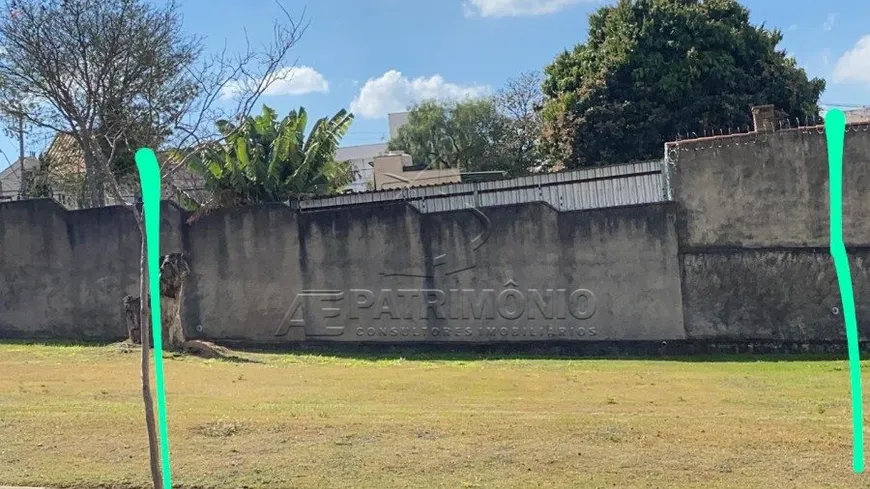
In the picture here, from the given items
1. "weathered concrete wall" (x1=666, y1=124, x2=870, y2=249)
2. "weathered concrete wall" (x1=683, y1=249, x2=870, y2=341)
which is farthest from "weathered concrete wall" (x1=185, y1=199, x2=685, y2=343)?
"weathered concrete wall" (x1=666, y1=124, x2=870, y2=249)

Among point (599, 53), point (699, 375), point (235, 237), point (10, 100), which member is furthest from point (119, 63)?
point (599, 53)

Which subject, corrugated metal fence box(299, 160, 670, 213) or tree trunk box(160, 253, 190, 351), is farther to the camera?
corrugated metal fence box(299, 160, 670, 213)

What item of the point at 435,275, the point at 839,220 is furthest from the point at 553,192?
the point at 839,220

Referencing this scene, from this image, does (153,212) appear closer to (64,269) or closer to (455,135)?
(64,269)

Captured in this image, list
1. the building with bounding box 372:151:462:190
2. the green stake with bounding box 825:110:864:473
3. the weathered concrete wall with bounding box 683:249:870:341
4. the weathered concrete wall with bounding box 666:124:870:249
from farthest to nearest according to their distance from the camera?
the building with bounding box 372:151:462:190 → the weathered concrete wall with bounding box 683:249:870:341 → the weathered concrete wall with bounding box 666:124:870:249 → the green stake with bounding box 825:110:864:473

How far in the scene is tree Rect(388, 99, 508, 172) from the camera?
141 feet

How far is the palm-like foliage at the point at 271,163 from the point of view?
20266mm

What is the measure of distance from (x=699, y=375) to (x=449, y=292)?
18.7 ft

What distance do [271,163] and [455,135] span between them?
85.1 feet

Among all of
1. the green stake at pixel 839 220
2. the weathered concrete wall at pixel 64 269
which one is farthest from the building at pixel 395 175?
the green stake at pixel 839 220

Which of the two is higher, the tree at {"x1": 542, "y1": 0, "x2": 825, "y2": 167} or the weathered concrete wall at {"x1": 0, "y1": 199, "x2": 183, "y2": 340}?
the tree at {"x1": 542, "y1": 0, "x2": 825, "y2": 167}

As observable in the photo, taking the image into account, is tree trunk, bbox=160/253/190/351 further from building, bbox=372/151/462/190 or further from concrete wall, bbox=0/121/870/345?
building, bbox=372/151/462/190

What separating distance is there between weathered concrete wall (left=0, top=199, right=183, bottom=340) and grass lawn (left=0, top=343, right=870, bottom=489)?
18.8ft

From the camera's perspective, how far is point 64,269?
18453 mm
